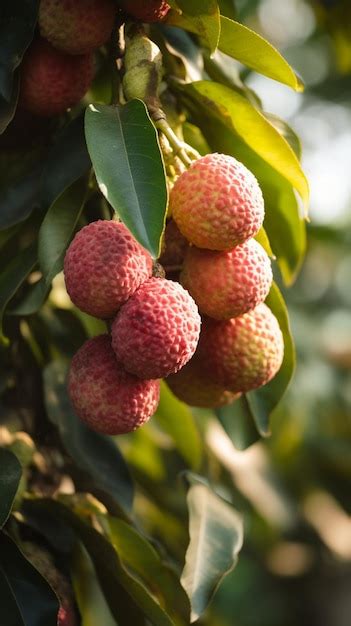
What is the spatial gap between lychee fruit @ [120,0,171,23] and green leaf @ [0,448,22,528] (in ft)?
1.67

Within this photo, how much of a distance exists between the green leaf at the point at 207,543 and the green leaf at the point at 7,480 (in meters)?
0.22

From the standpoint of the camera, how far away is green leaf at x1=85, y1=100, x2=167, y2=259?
884 millimetres

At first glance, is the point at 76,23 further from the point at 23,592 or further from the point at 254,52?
the point at 23,592

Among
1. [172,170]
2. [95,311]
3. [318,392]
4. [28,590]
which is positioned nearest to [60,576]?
[28,590]

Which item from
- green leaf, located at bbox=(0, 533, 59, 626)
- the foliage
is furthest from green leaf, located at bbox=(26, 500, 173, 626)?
green leaf, located at bbox=(0, 533, 59, 626)

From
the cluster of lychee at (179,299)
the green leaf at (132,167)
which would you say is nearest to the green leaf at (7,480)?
the cluster of lychee at (179,299)

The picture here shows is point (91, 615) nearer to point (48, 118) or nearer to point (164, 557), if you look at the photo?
point (164, 557)

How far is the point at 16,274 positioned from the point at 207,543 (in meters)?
0.40

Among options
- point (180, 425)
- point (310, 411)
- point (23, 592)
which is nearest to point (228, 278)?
point (23, 592)

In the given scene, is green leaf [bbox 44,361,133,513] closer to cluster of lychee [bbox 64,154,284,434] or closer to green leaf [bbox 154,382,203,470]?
green leaf [bbox 154,382,203,470]

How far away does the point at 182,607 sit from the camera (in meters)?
1.28

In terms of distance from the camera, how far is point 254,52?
1.04 m

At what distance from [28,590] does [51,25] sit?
0.61 m

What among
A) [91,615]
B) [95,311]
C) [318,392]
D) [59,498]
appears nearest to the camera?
[95,311]
